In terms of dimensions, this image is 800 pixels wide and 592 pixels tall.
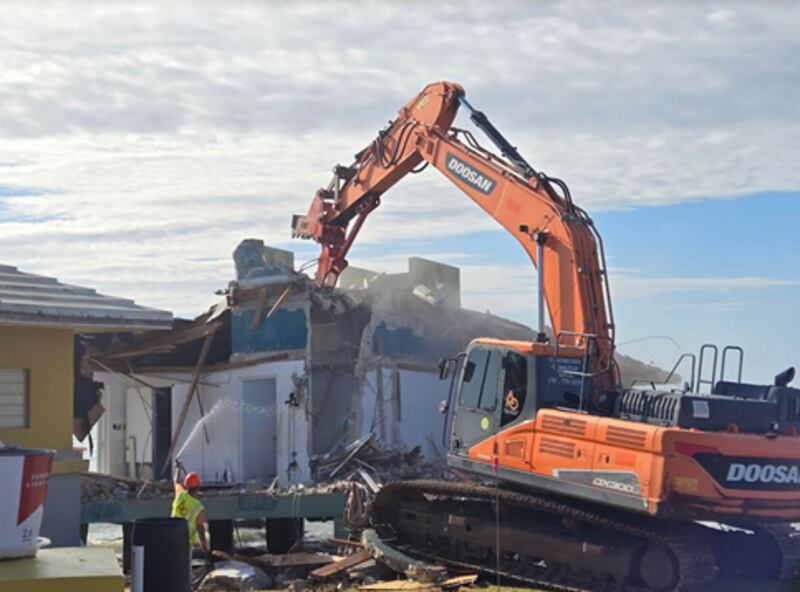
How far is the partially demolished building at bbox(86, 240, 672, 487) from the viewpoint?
22.3 metres

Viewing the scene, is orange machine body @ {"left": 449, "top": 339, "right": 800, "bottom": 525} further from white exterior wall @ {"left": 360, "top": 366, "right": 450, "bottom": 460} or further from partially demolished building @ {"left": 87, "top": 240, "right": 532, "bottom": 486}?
white exterior wall @ {"left": 360, "top": 366, "right": 450, "bottom": 460}

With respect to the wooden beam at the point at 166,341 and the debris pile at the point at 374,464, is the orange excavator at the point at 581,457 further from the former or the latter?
the wooden beam at the point at 166,341

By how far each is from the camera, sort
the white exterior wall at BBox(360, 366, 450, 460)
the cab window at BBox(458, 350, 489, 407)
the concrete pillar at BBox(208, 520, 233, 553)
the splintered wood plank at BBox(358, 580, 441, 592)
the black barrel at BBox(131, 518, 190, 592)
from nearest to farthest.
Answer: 1. the black barrel at BBox(131, 518, 190, 592)
2. the splintered wood plank at BBox(358, 580, 441, 592)
3. the cab window at BBox(458, 350, 489, 407)
4. the concrete pillar at BBox(208, 520, 233, 553)
5. the white exterior wall at BBox(360, 366, 450, 460)

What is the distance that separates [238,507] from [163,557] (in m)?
12.8

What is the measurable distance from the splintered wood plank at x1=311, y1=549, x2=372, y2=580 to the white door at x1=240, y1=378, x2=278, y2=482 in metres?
8.02

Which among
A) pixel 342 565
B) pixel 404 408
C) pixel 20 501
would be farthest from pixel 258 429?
pixel 20 501

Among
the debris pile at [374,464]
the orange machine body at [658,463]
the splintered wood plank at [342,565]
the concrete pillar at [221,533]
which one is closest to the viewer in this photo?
the orange machine body at [658,463]

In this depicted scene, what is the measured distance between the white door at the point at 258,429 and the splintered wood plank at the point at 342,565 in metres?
8.02

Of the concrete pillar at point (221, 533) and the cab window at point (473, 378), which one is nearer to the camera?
the cab window at point (473, 378)

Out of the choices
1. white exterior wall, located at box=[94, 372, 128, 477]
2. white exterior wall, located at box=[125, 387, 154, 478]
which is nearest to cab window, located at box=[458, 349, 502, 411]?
white exterior wall, located at box=[125, 387, 154, 478]

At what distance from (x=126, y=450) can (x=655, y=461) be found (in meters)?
15.8

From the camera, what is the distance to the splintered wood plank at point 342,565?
14.5 m

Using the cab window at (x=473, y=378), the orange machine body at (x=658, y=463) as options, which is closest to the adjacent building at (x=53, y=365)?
the cab window at (x=473, y=378)

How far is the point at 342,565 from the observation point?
1484cm
